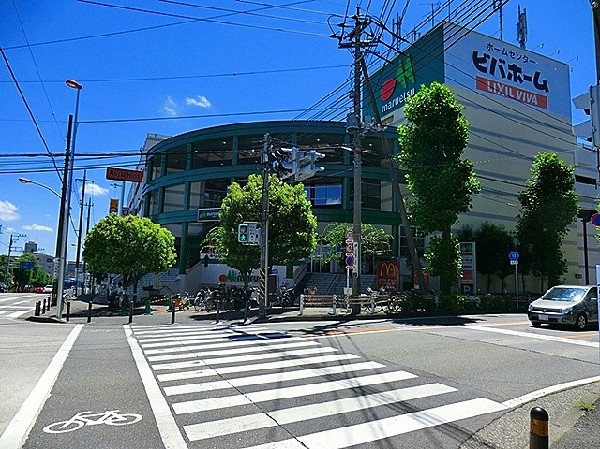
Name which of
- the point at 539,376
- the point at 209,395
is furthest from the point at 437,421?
the point at 539,376

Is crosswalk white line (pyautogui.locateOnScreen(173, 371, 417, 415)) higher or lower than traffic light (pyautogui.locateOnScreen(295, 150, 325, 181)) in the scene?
lower

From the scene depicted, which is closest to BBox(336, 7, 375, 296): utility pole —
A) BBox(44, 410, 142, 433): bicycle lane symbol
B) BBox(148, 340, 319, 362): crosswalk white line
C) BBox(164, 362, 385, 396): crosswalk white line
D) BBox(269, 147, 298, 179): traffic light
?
BBox(269, 147, 298, 179): traffic light

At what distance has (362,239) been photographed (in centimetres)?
3428

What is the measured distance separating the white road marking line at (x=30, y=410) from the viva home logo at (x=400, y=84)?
41.3 metres

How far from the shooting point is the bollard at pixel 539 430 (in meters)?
3.59

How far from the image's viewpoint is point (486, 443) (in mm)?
5156

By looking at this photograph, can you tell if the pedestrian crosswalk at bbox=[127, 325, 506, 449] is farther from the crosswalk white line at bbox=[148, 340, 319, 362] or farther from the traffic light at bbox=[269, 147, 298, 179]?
the traffic light at bbox=[269, 147, 298, 179]

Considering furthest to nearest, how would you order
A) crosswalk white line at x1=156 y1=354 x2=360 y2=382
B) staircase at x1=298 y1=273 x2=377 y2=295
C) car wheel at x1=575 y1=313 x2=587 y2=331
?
staircase at x1=298 y1=273 x2=377 y2=295 → car wheel at x1=575 y1=313 x2=587 y2=331 → crosswalk white line at x1=156 y1=354 x2=360 y2=382

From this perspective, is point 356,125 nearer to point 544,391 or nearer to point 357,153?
point 357,153

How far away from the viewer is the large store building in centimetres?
3716

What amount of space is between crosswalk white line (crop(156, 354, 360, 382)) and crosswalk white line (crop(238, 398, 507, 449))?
353 centimetres

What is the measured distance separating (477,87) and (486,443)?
151 feet

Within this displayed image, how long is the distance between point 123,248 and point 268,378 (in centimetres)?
2154

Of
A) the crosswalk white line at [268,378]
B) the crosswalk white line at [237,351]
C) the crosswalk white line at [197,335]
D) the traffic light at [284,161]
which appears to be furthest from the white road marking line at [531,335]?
the traffic light at [284,161]
